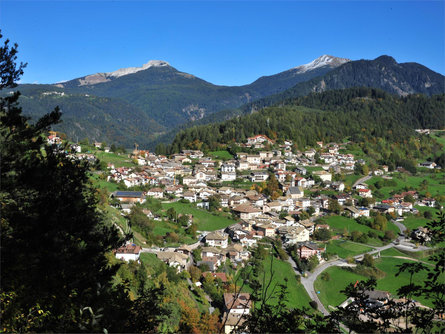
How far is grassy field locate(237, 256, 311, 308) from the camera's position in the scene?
2438 cm

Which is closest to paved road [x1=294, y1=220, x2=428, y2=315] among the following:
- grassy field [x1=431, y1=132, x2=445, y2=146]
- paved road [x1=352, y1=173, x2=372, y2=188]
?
paved road [x1=352, y1=173, x2=372, y2=188]

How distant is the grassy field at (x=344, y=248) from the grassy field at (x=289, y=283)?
699 cm

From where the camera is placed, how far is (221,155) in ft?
219

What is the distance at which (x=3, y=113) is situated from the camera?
8.13 metres

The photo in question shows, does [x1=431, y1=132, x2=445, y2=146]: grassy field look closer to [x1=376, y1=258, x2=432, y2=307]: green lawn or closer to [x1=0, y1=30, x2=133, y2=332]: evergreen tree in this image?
[x1=376, y1=258, x2=432, y2=307]: green lawn

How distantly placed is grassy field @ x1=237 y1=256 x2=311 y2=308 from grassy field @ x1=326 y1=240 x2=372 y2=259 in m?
6.99

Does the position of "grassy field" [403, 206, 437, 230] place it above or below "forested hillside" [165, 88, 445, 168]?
below

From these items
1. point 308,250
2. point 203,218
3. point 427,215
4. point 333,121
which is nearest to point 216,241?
point 203,218

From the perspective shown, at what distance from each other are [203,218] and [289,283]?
44.0ft

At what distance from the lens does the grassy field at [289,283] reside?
24375 mm

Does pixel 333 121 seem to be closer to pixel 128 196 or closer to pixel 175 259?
pixel 128 196

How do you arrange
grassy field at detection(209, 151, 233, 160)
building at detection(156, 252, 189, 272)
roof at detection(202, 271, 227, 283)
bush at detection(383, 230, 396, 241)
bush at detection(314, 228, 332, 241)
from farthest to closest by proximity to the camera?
grassy field at detection(209, 151, 233, 160)
bush at detection(383, 230, 396, 241)
bush at detection(314, 228, 332, 241)
roof at detection(202, 271, 227, 283)
building at detection(156, 252, 189, 272)

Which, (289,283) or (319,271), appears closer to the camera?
(289,283)

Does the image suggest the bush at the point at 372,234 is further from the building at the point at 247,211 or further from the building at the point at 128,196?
the building at the point at 128,196
